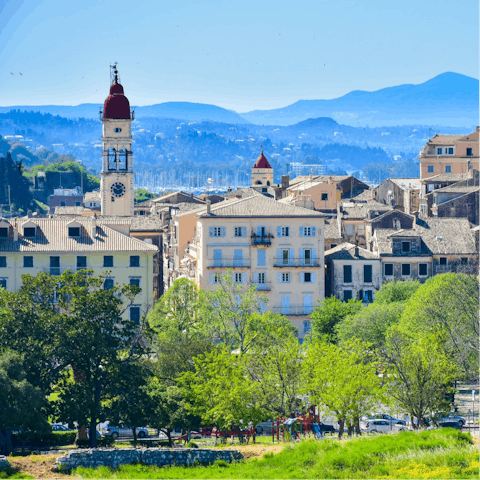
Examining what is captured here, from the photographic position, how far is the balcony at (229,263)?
87.3 metres

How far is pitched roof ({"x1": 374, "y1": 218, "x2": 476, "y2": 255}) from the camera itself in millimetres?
91250

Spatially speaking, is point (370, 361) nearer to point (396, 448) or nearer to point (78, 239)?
point (396, 448)

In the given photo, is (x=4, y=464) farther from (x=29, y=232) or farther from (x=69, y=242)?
(x=29, y=232)

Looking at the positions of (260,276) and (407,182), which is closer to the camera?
(260,276)

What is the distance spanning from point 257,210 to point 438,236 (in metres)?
15.6

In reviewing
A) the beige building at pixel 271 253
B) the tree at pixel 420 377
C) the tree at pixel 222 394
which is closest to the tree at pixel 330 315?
the beige building at pixel 271 253

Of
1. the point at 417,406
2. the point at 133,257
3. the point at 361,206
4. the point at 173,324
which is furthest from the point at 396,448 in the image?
the point at 361,206

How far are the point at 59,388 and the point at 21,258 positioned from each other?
3021 cm

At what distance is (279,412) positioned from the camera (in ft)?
180

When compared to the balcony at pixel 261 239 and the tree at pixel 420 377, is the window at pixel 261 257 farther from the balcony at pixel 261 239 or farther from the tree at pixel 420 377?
the tree at pixel 420 377

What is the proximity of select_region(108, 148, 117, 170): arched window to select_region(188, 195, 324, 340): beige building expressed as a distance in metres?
49.7

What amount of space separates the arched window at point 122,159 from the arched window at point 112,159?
0.52m

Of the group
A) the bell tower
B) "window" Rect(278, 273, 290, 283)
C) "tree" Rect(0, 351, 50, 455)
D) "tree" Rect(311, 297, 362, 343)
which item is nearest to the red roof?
the bell tower

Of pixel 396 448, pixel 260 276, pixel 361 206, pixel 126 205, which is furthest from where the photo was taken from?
pixel 126 205
